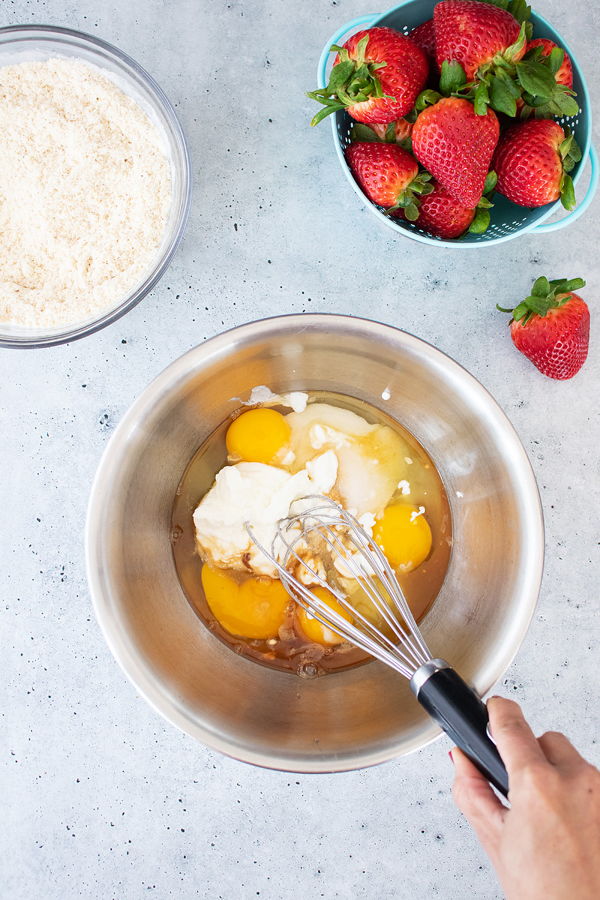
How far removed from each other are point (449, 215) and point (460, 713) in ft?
1.72

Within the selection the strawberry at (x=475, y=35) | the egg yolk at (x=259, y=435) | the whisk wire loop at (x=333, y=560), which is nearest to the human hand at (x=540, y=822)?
the whisk wire loop at (x=333, y=560)

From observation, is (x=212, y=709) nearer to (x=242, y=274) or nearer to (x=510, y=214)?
(x=242, y=274)

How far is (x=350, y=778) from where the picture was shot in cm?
89

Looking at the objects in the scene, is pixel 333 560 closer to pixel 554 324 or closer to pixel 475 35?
pixel 554 324

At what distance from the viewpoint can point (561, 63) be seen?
71 centimetres

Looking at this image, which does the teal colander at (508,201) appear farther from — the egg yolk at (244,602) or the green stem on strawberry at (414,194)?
the egg yolk at (244,602)

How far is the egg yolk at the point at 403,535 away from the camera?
2.77 ft

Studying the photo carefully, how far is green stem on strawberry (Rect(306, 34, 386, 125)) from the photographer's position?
0.69 metres

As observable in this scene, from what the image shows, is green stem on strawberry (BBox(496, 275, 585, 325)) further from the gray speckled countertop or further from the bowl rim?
the bowl rim

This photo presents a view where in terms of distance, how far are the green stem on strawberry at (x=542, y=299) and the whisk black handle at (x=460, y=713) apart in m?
0.43

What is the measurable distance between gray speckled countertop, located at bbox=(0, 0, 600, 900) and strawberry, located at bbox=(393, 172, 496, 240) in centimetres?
8

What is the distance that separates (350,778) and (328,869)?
13 centimetres

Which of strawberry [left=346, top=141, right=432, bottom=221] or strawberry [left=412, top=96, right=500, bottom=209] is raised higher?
strawberry [left=412, top=96, right=500, bottom=209]

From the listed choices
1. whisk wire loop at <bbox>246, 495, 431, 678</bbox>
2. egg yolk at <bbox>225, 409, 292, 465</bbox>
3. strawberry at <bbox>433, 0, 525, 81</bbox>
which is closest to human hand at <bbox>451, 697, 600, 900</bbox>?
whisk wire loop at <bbox>246, 495, 431, 678</bbox>
